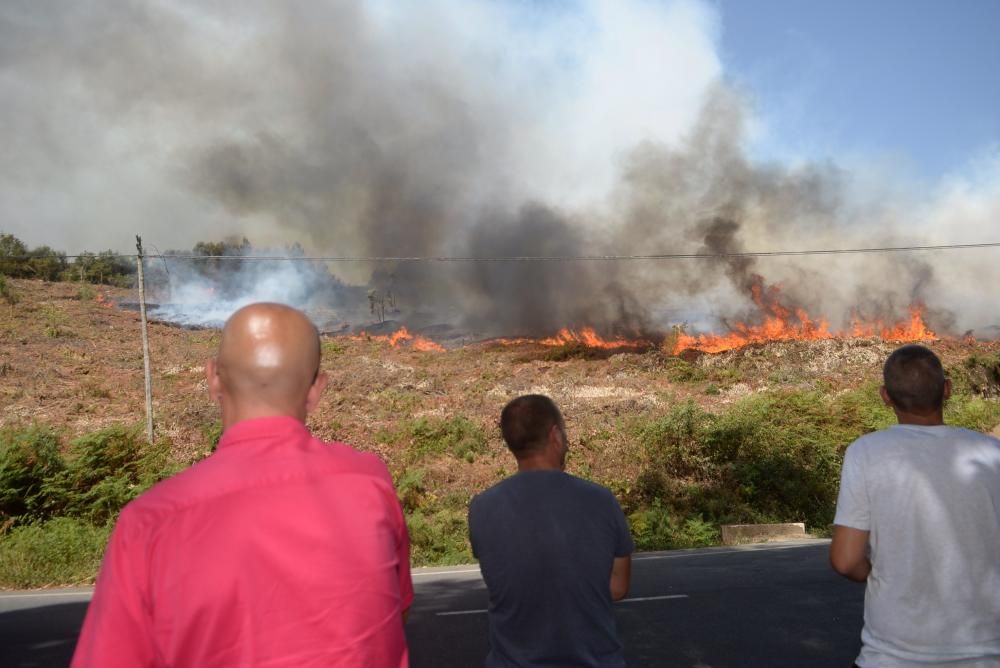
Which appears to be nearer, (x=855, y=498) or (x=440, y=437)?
(x=855, y=498)

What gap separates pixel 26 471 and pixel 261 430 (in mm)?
14343

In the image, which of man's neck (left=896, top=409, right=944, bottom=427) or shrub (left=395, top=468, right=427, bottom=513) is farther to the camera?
shrub (left=395, top=468, right=427, bottom=513)

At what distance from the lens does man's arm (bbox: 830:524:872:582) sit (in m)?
2.53

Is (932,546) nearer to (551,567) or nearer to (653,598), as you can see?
(551,567)

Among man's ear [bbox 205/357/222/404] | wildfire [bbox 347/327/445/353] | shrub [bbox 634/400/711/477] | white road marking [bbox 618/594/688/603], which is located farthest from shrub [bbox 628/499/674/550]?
wildfire [bbox 347/327/445/353]

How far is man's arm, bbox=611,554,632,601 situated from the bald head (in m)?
1.28

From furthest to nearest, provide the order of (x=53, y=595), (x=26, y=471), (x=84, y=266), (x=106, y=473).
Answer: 1. (x=84, y=266)
2. (x=106, y=473)
3. (x=26, y=471)
4. (x=53, y=595)

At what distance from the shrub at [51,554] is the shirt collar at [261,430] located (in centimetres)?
1007

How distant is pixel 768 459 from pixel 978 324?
1334 inches

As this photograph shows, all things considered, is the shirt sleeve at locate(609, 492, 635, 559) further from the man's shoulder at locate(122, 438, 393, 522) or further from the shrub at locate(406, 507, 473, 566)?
the shrub at locate(406, 507, 473, 566)

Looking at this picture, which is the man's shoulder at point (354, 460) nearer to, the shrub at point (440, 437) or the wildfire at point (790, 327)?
the shrub at point (440, 437)

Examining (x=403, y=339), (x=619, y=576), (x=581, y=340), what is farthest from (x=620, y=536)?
(x=403, y=339)

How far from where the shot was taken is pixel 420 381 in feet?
96.2

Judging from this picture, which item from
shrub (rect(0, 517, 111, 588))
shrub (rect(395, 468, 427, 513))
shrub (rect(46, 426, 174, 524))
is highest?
shrub (rect(46, 426, 174, 524))
